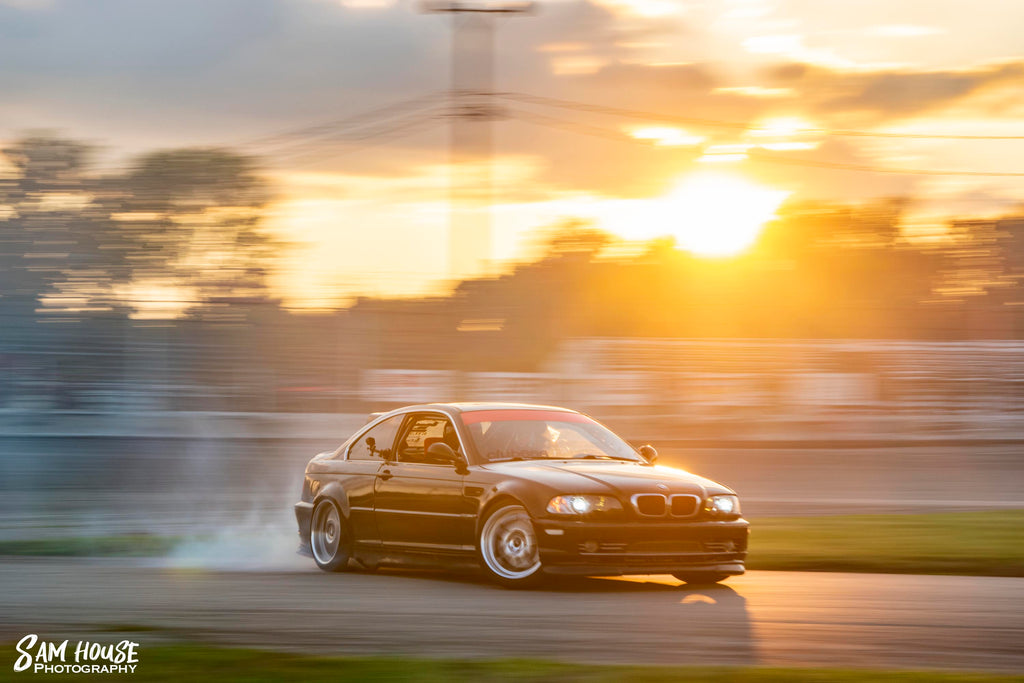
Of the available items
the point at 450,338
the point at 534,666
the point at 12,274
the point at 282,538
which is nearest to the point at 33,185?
the point at 12,274

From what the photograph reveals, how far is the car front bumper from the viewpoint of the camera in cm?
884

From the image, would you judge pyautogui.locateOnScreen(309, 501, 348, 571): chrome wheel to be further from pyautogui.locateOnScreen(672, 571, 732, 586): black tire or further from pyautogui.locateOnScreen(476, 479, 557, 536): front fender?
pyautogui.locateOnScreen(672, 571, 732, 586): black tire

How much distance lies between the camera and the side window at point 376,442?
1076cm

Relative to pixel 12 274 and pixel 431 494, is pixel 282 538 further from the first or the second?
pixel 12 274

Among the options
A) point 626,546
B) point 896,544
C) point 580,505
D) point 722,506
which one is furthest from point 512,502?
point 896,544

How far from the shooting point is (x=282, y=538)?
44.3ft

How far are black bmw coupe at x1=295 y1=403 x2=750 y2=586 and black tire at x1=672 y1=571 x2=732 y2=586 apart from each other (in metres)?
0.01

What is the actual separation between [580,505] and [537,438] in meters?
1.32

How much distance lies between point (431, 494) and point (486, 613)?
2.00 m

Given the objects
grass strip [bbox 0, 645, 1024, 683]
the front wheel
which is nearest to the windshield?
the front wheel

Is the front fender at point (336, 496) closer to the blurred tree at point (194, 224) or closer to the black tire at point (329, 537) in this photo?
the black tire at point (329, 537)

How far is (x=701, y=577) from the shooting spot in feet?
31.2

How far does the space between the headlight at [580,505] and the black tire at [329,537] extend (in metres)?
2.41

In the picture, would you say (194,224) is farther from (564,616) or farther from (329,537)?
(564,616)
